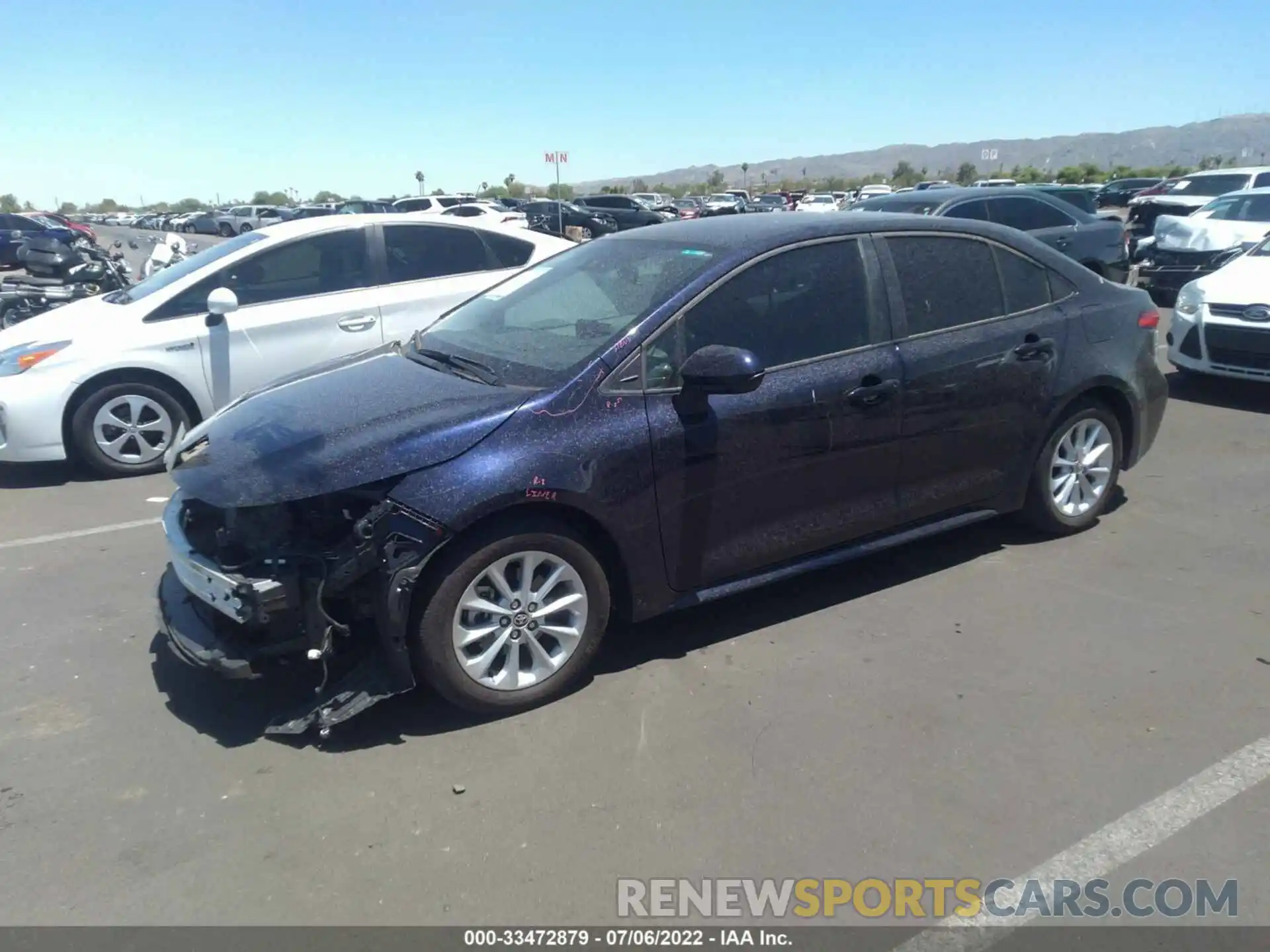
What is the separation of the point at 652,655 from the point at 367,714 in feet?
3.80

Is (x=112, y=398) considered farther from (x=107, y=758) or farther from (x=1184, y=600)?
(x=1184, y=600)

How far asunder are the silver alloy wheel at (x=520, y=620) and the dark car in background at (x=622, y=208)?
29779 millimetres

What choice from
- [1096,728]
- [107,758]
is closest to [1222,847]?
[1096,728]

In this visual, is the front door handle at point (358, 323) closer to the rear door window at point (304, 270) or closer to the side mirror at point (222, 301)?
the rear door window at point (304, 270)

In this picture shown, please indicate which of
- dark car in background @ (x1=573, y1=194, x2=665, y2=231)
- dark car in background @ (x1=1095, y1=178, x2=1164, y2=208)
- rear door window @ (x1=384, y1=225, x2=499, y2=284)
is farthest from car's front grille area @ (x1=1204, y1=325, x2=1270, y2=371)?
dark car in background @ (x1=1095, y1=178, x2=1164, y2=208)

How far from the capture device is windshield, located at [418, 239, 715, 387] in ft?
13.0

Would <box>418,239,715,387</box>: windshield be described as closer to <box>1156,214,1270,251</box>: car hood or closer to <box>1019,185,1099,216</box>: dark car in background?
<box>1019,185,1099,216</box>: dark car in background

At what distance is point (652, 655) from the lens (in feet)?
13.7

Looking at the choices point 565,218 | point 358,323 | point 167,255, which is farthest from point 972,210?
point 565,218

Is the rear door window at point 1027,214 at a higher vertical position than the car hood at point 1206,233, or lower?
higher

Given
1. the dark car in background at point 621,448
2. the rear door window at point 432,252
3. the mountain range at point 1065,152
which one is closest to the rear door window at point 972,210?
the rear door window at point 432,252

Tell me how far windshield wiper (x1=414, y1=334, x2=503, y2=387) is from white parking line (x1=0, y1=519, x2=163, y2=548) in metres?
2.27

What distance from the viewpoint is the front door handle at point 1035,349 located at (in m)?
4.78

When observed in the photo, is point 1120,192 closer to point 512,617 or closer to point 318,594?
point 512,617
